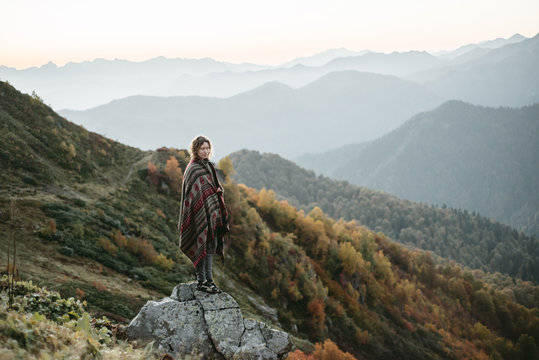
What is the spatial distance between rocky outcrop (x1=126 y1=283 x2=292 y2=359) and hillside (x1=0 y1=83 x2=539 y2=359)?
2.64 meters

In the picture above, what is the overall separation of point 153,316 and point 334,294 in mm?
38585

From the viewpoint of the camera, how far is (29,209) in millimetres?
15461

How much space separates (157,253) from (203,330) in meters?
12.8

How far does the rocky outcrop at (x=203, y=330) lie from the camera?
7.79 meters

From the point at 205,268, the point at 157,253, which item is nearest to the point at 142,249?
the point at 157,253

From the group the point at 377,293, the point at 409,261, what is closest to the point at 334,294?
the point at 377,293

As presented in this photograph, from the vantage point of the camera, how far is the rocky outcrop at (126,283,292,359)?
7789mm

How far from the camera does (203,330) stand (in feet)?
26.6

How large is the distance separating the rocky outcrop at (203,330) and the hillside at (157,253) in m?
2.64

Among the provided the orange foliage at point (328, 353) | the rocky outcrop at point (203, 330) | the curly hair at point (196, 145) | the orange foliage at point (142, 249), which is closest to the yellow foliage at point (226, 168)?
the orange foliage at point (142, 249)

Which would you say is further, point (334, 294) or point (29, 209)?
point (334, 294)

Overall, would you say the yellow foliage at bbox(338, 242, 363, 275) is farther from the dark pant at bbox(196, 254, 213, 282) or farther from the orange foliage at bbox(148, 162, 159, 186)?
the dark pant at bbox(196, 254, 213, 282)

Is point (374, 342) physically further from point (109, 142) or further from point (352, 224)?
point (352, 224)

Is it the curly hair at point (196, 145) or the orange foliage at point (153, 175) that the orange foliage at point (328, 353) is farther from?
the orange foliage at point (153, 175)
